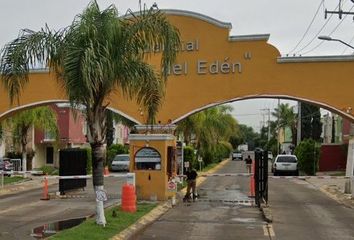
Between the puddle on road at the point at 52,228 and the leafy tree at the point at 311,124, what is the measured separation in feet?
210

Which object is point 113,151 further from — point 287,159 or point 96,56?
point 96,56

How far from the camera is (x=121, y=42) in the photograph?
541 inches

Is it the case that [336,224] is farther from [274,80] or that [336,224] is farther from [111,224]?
[274,80]

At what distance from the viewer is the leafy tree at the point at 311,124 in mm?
77562

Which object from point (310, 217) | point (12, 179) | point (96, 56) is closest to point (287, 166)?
point (12, 179)

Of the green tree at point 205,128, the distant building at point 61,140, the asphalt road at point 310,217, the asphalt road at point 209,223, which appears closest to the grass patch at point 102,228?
the asphalt road at point 209,223

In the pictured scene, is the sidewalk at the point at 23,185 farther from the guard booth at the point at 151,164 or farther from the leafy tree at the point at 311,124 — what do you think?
the leafy tree at the point at 311,124

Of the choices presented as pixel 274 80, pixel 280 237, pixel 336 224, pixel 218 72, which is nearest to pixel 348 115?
pixel 274 80

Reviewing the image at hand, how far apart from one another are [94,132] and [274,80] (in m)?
11.5

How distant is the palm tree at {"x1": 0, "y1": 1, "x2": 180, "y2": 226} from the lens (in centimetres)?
1291

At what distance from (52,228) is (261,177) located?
9244 mm

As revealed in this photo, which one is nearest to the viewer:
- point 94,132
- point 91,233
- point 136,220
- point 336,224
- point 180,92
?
point 91,233

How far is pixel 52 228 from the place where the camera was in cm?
1445

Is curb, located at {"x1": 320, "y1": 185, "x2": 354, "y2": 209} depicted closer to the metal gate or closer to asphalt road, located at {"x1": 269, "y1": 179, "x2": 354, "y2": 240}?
asphalt road, located at {"x1": 269, "y1": 179, "x2": 354, "y2": 240}
